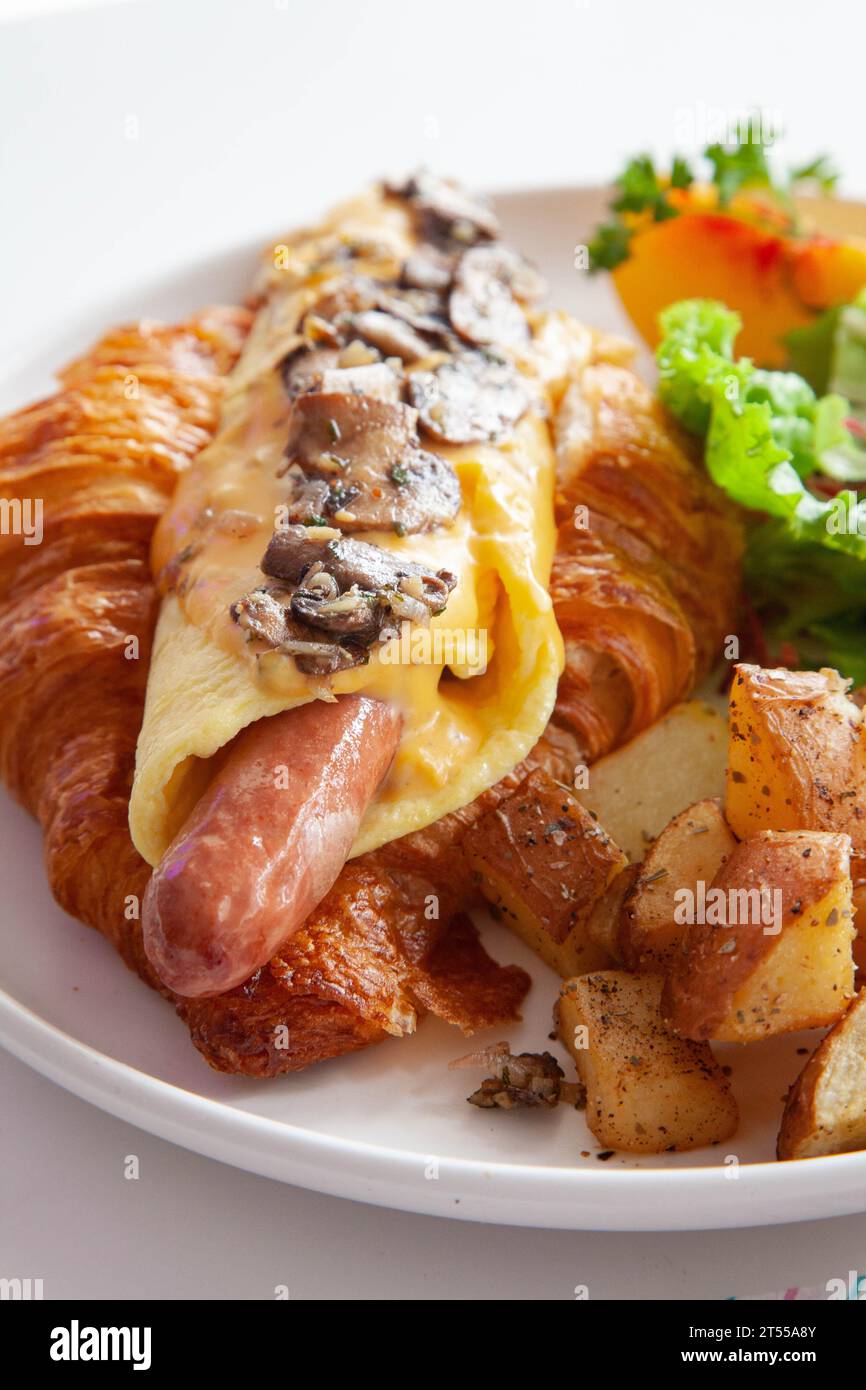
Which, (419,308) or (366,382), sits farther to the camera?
(419,308)

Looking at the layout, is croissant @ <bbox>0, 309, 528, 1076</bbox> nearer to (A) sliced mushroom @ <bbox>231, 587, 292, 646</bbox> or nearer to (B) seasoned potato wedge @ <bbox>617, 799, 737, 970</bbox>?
(B) seasoned potato wedge @ <bbox>617, 799, 737, 970</bbox>

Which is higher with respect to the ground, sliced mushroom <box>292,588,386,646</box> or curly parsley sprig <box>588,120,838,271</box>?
curly parsley sprig <box>588,120,838,271</box>

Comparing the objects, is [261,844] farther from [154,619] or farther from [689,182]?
[689,182]

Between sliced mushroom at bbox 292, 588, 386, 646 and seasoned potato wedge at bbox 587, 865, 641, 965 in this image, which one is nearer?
sliced mushroom at bbox 292, 588, 386, 646

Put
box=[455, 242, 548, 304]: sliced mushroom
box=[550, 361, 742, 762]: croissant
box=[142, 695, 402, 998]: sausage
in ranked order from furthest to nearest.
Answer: box=[455, 242, 548, 304]: sliced mushroom < box=[550, 361, 742, 762]: croissant < box=[142, 695, 402, 998]: sausage

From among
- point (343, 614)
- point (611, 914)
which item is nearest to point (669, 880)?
point (611, 914)

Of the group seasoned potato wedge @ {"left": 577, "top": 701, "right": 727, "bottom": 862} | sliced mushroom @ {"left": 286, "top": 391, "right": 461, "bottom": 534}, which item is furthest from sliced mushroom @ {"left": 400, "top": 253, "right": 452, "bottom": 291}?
seasoned potato wedge @ {"left": 577, "top": 701, "right": 727, "bottom": 862}
